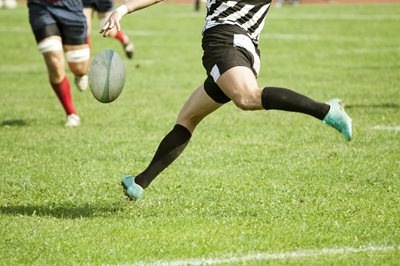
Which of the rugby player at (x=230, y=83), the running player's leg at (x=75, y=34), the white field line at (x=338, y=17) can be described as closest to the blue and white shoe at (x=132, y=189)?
the rugby player at (x=230, y=83)

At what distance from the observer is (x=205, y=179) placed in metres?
7.39

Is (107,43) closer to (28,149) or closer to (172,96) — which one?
(172,96)

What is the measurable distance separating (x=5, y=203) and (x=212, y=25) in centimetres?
208

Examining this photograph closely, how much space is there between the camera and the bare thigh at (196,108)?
6238 millimetres

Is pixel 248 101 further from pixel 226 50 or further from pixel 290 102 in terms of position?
pixel 226 50

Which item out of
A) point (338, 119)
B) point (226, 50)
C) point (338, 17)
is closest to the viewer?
point (338, 119)

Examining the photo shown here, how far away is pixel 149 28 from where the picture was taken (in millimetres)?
25547

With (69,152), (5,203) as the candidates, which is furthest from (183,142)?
(69,152)

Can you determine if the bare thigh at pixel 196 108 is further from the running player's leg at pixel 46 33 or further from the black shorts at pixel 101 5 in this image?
the black shorts at pixel 101 5

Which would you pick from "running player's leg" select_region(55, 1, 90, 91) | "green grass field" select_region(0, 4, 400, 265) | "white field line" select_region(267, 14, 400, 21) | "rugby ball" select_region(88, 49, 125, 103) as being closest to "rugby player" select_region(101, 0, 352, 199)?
"green grass field" select_region(0, 4, 400, 265)

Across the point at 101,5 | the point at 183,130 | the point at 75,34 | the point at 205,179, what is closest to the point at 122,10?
the point at 183,130

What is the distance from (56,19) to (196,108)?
431 cm

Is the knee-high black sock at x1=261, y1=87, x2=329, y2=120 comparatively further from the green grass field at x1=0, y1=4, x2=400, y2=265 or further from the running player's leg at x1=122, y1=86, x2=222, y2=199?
the green grass field at x1=0, y1=4, x2=400, y2=265

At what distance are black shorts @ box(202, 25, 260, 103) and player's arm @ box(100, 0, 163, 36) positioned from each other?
1.54 feet
